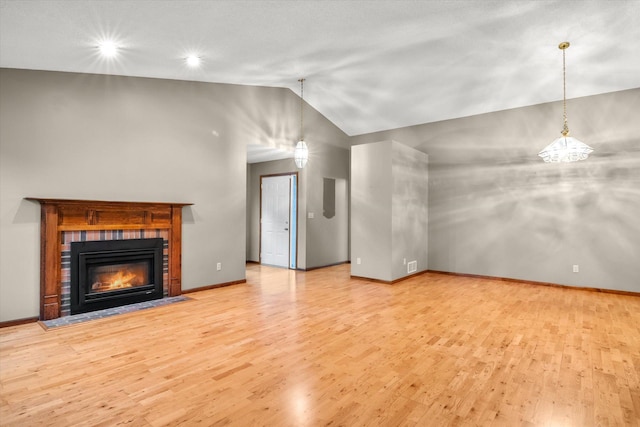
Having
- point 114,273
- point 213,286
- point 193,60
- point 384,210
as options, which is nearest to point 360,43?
point 193,60

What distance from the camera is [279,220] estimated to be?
751cm

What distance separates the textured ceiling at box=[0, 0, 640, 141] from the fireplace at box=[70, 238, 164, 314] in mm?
2239

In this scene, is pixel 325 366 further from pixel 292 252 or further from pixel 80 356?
pixel 292 252

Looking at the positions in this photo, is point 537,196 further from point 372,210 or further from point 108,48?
point 108,48

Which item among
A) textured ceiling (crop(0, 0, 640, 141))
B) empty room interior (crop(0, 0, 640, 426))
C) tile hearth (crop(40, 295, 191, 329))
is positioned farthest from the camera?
tile hearth (crop(40, 295, 191, 329))

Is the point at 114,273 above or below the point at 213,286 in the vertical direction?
above

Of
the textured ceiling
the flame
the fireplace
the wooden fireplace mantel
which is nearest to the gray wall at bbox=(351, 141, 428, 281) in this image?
the textured ceiling

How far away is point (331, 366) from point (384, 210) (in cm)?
369

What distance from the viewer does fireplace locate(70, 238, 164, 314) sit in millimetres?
3975

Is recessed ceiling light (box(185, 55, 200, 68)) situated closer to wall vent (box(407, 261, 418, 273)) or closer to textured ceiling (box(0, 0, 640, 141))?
textured ceiling (box(0, 0, 640, 141))

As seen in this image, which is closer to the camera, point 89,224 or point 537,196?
point 89,224

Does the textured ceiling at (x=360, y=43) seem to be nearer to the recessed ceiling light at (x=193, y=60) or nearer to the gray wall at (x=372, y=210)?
the recessed ceiling light at (x=193, y=60)

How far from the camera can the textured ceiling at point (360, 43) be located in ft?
9.65

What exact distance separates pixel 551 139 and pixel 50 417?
736cm
